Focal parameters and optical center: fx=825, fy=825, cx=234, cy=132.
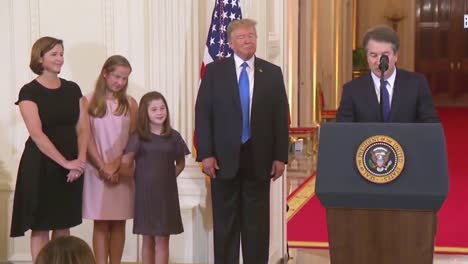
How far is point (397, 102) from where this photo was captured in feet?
13.6

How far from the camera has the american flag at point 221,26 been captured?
19.5ft

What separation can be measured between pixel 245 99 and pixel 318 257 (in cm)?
216

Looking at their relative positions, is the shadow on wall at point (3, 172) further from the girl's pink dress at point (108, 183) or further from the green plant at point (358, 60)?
the green plant at point (358, 60)

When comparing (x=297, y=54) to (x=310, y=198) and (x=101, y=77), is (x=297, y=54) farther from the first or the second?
(x=101, y=77)

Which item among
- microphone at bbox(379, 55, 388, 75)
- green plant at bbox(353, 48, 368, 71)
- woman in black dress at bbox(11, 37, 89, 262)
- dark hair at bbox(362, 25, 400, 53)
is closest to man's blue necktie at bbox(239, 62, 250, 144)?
woman in black dress at bbox(11, 37, 89, 262)

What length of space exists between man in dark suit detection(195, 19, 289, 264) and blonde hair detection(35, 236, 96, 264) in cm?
299

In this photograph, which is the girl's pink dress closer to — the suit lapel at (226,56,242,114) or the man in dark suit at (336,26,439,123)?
the suit lapel at (226,56,242,114)

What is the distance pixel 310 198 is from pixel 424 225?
253 inches

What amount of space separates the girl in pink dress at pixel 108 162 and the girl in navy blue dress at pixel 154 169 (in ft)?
0.39

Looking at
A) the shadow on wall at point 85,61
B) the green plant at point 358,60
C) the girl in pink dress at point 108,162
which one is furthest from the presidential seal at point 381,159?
the green plant at point 358,60

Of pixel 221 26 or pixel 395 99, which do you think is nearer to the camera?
pixel 395 99

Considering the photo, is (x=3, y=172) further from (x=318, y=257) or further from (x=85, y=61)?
(x=318, y=257)

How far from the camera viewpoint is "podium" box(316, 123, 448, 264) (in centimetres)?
355

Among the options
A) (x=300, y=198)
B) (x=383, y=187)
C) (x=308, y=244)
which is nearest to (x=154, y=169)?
(x=383, y=187)
